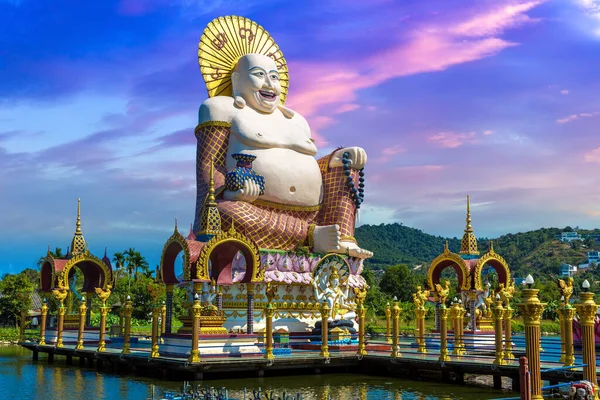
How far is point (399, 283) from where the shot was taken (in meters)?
56.8

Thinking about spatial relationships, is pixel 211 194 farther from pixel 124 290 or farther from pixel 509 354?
pixel 124 290

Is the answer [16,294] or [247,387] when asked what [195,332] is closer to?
[247,387]

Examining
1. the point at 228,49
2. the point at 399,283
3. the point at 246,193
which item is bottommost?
the point at 399,283

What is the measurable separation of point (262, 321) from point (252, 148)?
7119mm

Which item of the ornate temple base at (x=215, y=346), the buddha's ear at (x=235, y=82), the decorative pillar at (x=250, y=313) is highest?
the buddha's ear at (x=235, y=82)

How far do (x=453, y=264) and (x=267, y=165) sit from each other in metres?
8.04

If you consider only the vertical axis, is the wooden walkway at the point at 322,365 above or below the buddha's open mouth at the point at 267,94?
below

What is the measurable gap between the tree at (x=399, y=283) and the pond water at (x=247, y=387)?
38.1m

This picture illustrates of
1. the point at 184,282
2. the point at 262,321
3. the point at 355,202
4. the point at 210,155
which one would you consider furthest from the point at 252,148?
the point at 184,282

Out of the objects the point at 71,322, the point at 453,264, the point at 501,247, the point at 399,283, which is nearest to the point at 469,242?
the point at 453,264

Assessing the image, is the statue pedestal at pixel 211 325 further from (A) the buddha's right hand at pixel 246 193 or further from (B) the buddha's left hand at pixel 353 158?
(B) the buddha's left hand at pixel 353 158

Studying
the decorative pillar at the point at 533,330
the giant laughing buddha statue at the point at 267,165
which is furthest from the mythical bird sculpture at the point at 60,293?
the decorative pillar at the point at 533,330

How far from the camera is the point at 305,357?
1883 cm

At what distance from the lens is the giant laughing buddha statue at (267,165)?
26703 millimetres
